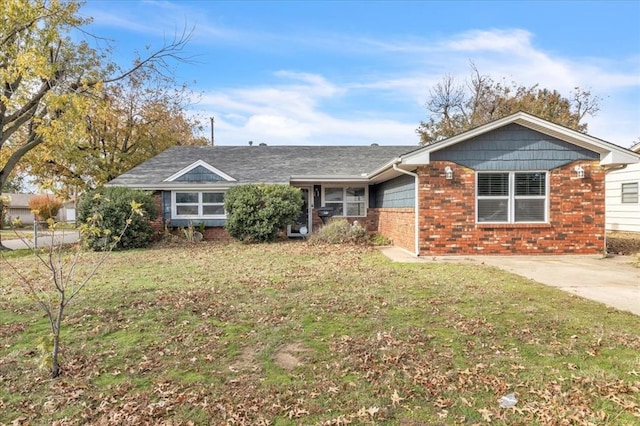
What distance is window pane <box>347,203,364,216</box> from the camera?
16.4m

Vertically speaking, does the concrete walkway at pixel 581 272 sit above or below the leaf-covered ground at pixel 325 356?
above

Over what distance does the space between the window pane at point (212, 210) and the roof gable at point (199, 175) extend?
1.05 meters

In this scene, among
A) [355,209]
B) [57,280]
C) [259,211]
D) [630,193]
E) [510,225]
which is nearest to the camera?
[57,280]

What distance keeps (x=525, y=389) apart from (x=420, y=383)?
816 millimetres

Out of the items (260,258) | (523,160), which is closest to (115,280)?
(260,258)

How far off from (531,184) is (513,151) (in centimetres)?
104

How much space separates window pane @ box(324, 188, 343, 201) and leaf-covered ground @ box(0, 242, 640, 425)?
9773 millimetres

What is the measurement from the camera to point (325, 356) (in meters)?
3.78

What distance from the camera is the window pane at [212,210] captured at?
1505 centimetres

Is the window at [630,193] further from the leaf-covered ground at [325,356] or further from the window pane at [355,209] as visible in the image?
the leaf-covered ground at [325,356]

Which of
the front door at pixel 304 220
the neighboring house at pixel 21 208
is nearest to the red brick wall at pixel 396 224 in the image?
the front door at pixel 304 220

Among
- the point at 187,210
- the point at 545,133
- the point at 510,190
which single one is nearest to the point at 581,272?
the point at 510,190

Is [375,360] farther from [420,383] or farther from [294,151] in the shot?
[294,151]

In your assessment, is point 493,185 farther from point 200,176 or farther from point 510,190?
point 200,176
